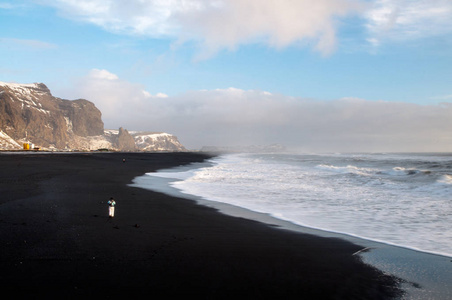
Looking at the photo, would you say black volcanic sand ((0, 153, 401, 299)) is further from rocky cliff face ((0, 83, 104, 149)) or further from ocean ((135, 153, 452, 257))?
rocky cliff face ((0, 83, 104, 149))

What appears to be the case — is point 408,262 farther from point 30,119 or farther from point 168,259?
point 30,119

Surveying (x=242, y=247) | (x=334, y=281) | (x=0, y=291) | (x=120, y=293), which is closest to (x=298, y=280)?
(x=334, y=281)

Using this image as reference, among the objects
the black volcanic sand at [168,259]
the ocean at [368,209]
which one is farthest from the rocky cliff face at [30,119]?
the black volcanic sand at [168,259]

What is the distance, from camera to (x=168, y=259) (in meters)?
5.69

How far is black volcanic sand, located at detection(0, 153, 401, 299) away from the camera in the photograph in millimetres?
4496

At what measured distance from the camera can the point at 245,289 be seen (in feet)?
15.1

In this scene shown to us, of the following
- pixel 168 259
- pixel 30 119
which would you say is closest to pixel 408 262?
pixel 168 259

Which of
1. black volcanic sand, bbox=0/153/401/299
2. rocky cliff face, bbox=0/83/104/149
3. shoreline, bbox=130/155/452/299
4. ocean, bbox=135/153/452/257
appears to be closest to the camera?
black volcanic sand, bbox=0/153/401/299

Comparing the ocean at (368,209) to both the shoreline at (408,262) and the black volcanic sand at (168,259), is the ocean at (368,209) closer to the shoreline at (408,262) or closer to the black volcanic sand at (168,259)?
the shoreline at (408,262)

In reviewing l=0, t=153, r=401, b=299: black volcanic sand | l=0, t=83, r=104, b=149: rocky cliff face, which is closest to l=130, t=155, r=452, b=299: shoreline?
l=0, t=153, r=401, b=299: black volcanic sand

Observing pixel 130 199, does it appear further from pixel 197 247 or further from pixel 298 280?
pixel 298 280

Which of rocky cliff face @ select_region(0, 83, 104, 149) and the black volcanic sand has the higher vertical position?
rocky cliff face @ select_region(0, 83, 104, 149)

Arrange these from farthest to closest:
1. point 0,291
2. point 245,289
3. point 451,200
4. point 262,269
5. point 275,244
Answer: point 451,200, point 275,244, point 262,269, point 245,289, point 0,291

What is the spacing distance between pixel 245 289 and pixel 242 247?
2.21 metres
